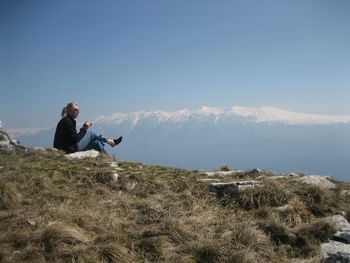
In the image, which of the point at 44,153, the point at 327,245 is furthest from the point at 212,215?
the point at 44,153

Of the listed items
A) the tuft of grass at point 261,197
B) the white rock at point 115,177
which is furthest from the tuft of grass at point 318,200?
the white rock at point 115,177

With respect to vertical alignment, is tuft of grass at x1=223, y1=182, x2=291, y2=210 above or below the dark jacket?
below

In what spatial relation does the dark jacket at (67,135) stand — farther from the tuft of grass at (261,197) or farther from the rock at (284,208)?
the rock at (284,208)

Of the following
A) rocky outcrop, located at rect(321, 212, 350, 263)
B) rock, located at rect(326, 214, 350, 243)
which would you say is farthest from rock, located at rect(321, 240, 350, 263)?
rock, located at rect(326, 214, 350, 243)

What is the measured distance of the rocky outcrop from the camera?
22.7 ft

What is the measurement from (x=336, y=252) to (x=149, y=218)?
400cm

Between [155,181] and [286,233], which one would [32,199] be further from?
[286,233]

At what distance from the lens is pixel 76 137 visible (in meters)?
17.3

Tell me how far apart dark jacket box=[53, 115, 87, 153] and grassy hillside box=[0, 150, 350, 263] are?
16.4ft

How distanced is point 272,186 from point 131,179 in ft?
14.4

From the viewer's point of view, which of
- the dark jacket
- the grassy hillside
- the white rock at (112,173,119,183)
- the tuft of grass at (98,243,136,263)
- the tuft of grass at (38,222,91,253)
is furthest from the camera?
the dark jacket

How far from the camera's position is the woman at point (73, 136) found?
55.5 feet

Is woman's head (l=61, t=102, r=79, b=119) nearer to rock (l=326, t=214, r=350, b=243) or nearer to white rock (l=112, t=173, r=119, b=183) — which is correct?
white rock (l=112, t=173, r=119, b=183)

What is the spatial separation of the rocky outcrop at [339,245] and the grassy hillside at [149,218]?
19cm
